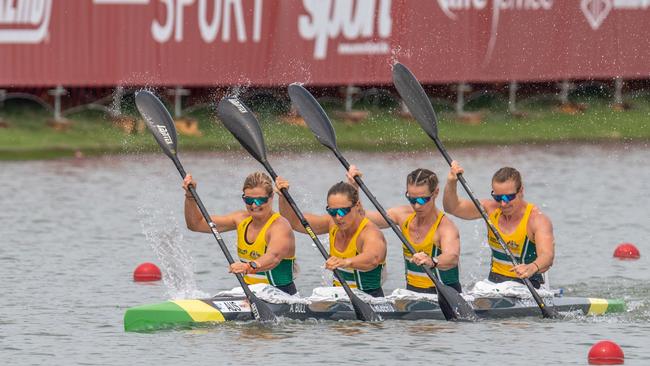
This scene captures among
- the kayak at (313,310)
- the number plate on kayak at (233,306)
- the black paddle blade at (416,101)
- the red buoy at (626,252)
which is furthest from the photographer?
the red buoy at (626,252)

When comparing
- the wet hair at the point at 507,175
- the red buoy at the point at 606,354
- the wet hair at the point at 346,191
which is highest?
the wet hair at the point at 507,175

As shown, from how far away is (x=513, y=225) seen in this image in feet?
60.7

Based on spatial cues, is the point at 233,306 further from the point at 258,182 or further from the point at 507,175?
the point at 507,175

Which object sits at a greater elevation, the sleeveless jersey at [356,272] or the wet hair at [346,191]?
the wet hair at [346,191]

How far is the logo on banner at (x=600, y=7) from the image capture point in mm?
33750

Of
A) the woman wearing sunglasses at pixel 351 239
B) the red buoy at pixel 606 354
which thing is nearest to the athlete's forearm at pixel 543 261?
the woman wearing sunglasses at pixel 351 239

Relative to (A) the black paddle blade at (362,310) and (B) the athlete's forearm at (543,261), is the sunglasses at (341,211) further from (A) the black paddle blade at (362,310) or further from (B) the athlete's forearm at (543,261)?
(B) the athlete's forearm at (543,261)

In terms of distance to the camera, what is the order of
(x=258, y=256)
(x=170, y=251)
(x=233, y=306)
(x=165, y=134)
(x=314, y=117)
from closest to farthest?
(x=233, y=306)
(x=258, y=256)
(x=165, y=134)
(x=314, y=117)
(x=170, y=251)

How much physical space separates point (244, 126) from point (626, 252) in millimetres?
5814

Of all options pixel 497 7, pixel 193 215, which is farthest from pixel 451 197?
pixel 497 7

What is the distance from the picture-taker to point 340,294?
17969 millimetres

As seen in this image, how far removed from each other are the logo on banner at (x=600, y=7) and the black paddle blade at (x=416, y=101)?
545 inches

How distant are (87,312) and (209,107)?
46.0 feet

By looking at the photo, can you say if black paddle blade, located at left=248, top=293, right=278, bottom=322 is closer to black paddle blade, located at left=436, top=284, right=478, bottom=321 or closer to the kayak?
the kayak
